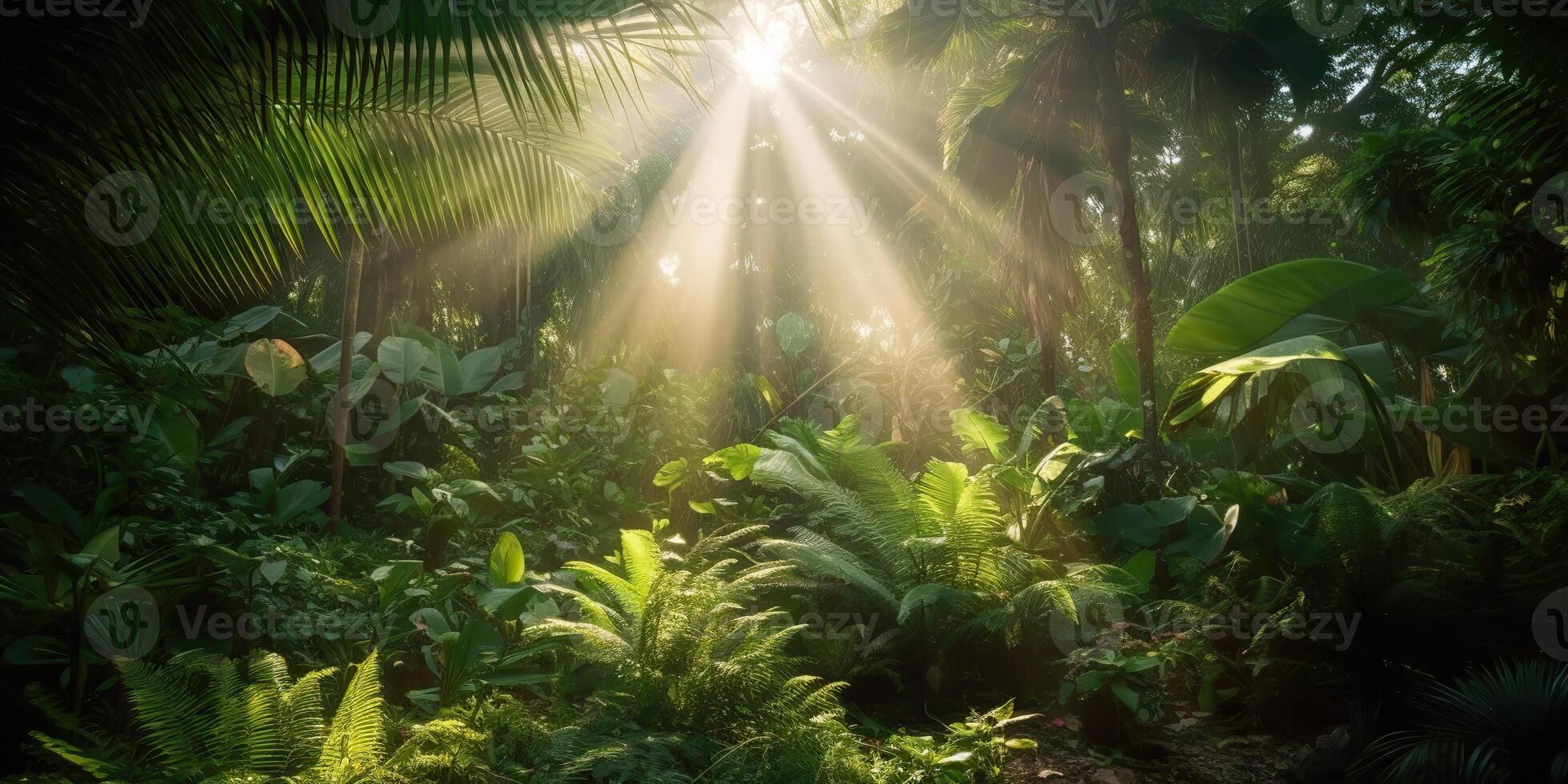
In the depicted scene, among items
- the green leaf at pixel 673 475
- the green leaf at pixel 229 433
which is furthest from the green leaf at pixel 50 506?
the green leaf at pixel 673 475

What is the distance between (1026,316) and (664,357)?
4.83 metres

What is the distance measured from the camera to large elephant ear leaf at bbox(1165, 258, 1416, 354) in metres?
6.62

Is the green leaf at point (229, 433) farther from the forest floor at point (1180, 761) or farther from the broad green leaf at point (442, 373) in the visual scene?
the forest floor at point (1180, 761)

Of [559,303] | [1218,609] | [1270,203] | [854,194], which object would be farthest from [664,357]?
[1270,203]

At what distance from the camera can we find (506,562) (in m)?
5.02

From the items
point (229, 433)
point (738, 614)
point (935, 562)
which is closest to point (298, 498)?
point (229, 433)

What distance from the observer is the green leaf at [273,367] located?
6309 mm

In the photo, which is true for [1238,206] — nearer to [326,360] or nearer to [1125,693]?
[1125,693]

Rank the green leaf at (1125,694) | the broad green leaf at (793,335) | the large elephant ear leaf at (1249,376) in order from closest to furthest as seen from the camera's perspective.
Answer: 1. the green leaf at (1125,694)
2. the large elephant ear leaf at (1249,376)
3. the broad green leaf at (793,335)

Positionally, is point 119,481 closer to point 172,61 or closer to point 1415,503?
point 172,61

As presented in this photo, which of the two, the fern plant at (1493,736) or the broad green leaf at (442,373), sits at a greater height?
the broad green leaf at (442,373)

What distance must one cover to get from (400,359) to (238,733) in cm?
516

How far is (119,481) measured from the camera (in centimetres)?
455

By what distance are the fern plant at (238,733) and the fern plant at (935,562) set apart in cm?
235
